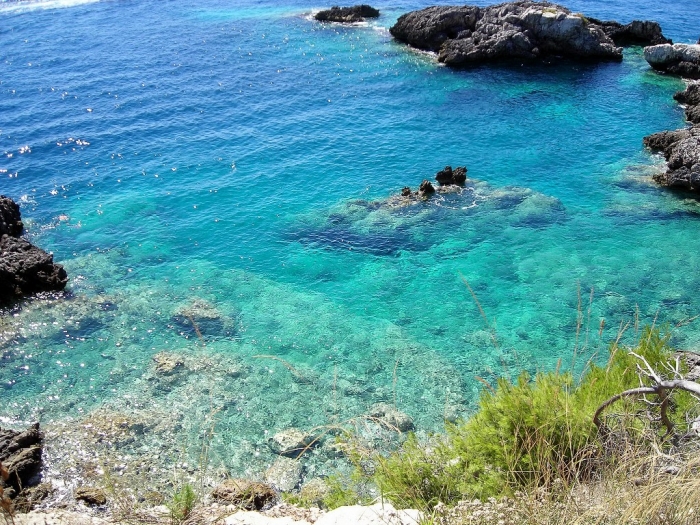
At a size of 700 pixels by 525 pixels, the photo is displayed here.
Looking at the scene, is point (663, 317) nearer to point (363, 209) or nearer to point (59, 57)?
point (363, 209)

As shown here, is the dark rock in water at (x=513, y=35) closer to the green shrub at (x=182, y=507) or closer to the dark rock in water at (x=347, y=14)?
the dark rock in water at (x=347, y=14)

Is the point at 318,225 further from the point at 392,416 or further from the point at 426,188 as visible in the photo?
the point at 392,416

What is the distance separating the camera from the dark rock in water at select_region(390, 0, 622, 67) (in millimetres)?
57969

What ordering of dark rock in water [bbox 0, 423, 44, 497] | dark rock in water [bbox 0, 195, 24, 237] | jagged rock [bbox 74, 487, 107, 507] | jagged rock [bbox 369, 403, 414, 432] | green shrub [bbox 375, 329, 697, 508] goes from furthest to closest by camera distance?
dark rock in water [bbox 0, 195, 24, 237] → jagged rock [bbox 369, 403, 414, 432] → dark rock in water [bbox 0, 423, 44, 497] → jagged rock [bbox 74, 487, 107, 507] → green shrub [bbox 375, 329, 697, 508]

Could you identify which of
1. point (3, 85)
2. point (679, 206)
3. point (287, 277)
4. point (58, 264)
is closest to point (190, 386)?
point (287, 277)

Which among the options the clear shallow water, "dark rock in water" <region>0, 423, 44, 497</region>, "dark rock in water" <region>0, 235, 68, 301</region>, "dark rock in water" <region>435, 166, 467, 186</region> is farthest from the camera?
"dark rock in water" <region>435, 166, 467, 186</region>

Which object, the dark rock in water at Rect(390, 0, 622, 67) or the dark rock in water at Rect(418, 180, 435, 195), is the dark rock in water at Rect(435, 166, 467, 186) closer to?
the dark rock in water at Rect(418, 180, 435, 195)

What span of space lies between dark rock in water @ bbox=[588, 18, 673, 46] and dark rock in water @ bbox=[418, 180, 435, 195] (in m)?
36.0

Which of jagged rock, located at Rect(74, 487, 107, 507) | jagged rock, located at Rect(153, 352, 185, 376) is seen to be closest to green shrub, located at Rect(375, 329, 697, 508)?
jagged rock, located at Rect(74, 487, 107, 507)

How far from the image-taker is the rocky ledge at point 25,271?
3077cm

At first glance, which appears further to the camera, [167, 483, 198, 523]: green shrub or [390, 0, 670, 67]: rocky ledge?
[390, 0, 670, 67]: rocky ledge

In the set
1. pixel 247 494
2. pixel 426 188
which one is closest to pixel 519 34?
pixel 426 188

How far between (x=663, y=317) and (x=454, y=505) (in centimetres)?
1989

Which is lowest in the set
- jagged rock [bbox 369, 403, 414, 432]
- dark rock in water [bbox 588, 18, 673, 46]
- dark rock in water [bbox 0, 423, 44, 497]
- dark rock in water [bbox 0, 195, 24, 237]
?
jagged rock [bbox 369, 403, 414, 432]
